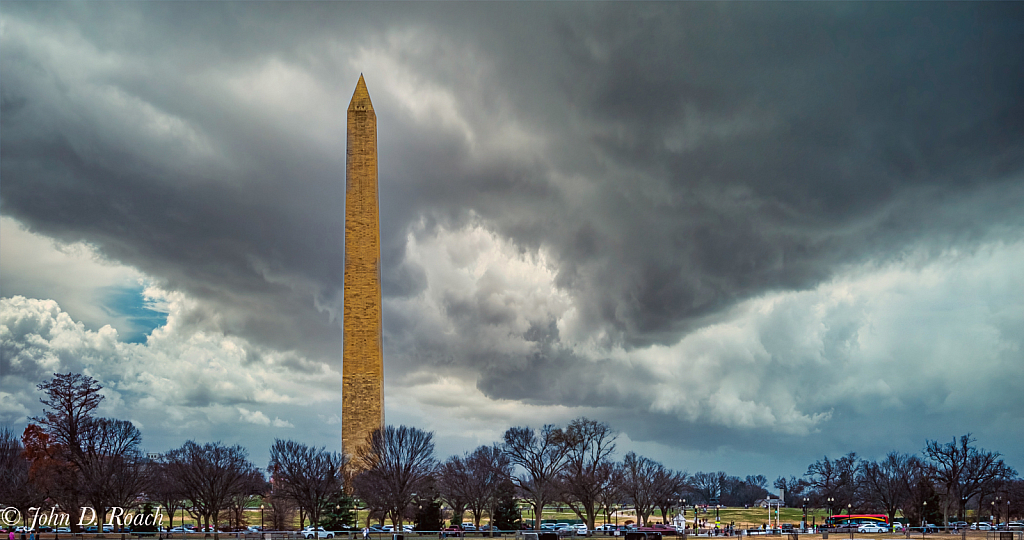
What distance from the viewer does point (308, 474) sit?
58.4 meters

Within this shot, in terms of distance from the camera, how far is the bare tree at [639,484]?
262ft

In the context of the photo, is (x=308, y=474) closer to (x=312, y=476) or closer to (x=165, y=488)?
(x=312, y=476)

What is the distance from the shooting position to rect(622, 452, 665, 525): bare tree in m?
79.8

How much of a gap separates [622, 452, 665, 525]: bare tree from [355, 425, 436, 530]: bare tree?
26.7 metres

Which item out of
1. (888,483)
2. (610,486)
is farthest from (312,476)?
(888,483)

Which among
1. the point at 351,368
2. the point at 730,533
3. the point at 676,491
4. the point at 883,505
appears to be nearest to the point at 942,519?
Result: the point at 883,505

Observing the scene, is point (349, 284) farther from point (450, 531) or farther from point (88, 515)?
point (88, 515)

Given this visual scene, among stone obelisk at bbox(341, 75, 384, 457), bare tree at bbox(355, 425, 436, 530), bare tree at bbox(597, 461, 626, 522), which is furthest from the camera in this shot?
bare tree at bbox(597, 461, 626, 522)

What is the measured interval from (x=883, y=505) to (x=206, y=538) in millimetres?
77131

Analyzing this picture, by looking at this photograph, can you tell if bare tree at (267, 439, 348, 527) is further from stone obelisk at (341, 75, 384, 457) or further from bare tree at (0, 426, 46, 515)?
bare tree at (0, 426, 46, 515)

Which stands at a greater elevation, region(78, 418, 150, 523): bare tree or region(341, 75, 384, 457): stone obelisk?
region(341, 75, 384, 457): stone obelisk

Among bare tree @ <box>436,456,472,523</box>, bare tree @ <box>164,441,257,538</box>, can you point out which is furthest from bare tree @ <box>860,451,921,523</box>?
bare tree @ <box>164,441,257,538</box>

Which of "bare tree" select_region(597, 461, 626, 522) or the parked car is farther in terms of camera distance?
"bare tree" select_region(597, 461, 626, 522)

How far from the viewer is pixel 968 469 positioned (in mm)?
85625
